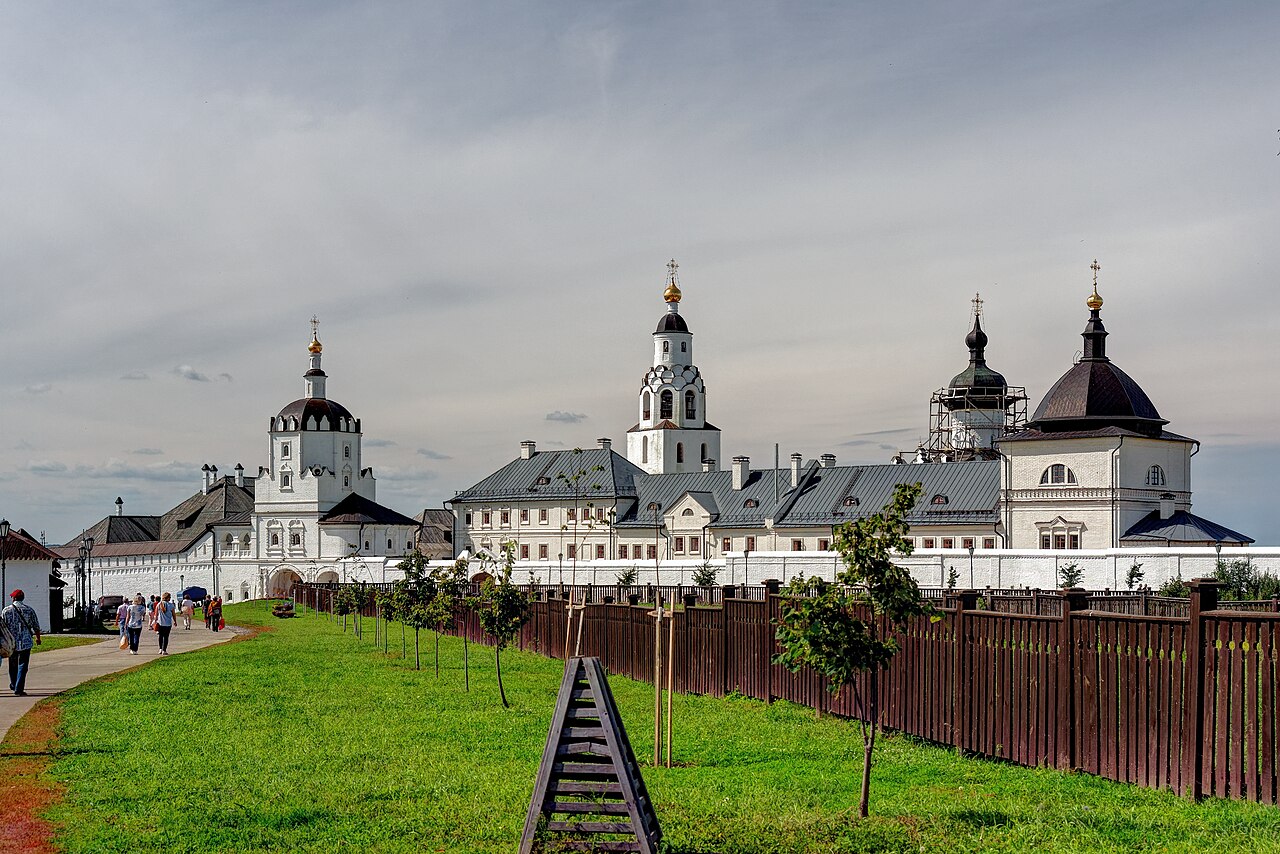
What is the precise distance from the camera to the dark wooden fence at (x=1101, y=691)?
980 cm

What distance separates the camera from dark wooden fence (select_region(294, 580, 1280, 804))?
9.80 meters

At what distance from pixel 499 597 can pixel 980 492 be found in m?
55.8

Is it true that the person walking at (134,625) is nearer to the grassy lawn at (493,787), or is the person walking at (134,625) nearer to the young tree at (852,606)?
the grassy lawn at (493,787)

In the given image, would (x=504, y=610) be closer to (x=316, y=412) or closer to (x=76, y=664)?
(x=76, y=664)

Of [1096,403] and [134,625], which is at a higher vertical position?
[1096,403]

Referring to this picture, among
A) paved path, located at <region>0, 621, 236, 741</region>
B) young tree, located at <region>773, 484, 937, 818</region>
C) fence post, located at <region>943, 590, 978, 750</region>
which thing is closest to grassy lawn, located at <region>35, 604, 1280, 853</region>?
fence post, located at <region>943, 590, 978, 750</region>

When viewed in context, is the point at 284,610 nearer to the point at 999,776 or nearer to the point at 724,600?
the point at 724,600

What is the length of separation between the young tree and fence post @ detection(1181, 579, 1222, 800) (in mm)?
1994

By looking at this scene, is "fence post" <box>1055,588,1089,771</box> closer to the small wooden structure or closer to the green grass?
the small wooden structure

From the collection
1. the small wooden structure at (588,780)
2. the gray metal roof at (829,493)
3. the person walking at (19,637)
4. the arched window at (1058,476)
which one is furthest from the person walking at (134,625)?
the arched window at (1058,476)

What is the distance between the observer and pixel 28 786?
39.3ft

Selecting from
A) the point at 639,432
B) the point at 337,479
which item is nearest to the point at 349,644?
the point at 337,479

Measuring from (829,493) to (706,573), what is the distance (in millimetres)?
22900

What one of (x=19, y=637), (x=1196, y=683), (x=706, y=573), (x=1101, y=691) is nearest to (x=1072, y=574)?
(x=706, y=573)
